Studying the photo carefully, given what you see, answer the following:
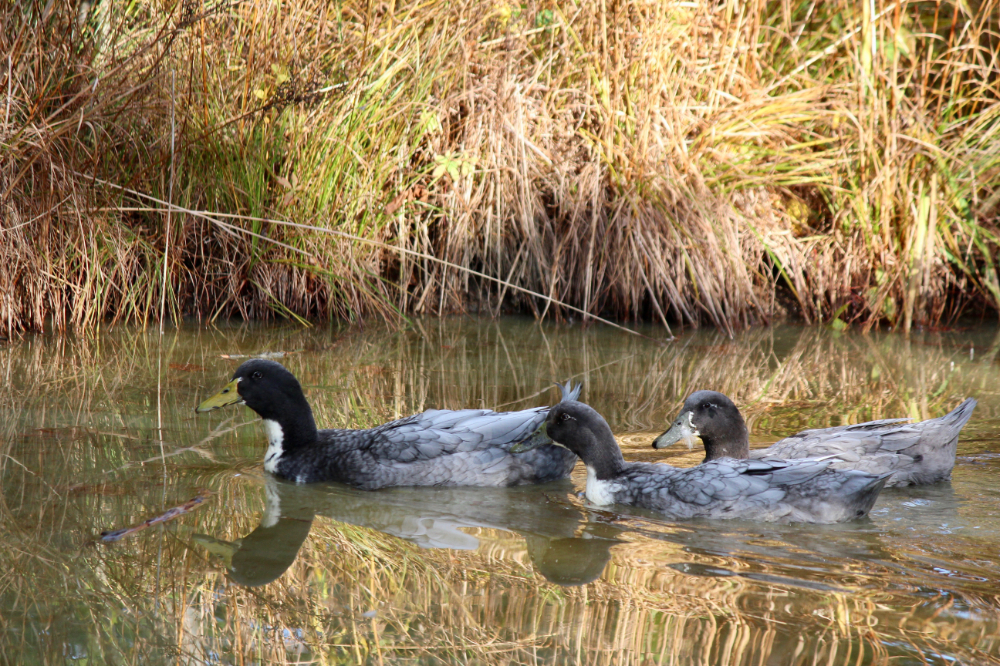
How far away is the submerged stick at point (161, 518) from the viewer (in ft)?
12.0

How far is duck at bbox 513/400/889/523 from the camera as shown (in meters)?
4.04

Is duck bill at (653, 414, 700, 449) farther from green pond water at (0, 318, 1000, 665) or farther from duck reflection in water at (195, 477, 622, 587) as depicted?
duck reflection in water at (195, 477, 622, 587)

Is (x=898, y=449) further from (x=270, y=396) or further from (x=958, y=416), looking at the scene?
(x=270, y=396)

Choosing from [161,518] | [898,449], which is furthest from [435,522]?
[898,449]

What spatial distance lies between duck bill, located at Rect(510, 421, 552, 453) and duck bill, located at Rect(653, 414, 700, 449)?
0.58 m

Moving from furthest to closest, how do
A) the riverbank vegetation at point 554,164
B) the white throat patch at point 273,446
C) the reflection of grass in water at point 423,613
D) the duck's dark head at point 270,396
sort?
the riverbank vegetation at point 554,164 → the duck's dark head at point 270,396 → the white throat patch at point 273,446 → the reflection of grass in water at point 423,613

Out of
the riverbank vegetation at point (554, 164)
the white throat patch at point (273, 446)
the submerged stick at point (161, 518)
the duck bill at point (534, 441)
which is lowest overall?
the submerged stick at point (161, 518)

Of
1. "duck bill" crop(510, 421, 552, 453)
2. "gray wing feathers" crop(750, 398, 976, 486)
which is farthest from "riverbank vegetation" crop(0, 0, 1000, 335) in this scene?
"gray wing feathers" crop(750, 398, 976, 486)

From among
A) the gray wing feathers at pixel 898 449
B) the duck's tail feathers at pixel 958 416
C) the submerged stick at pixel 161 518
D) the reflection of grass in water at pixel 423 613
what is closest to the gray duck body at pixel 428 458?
the submerged stick at pixel 161 518

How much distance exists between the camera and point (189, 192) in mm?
7777

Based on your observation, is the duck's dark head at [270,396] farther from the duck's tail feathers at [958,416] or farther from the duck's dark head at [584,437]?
the duck's tail feathers at [958,416]

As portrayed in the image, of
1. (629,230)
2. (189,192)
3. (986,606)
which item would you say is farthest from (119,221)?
(986,606)

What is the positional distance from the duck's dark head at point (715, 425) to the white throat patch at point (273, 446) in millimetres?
1956

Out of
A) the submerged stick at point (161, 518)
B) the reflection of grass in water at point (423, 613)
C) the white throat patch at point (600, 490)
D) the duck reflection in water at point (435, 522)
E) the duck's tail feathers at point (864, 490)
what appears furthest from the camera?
the white throat patch at point (600, 490)
